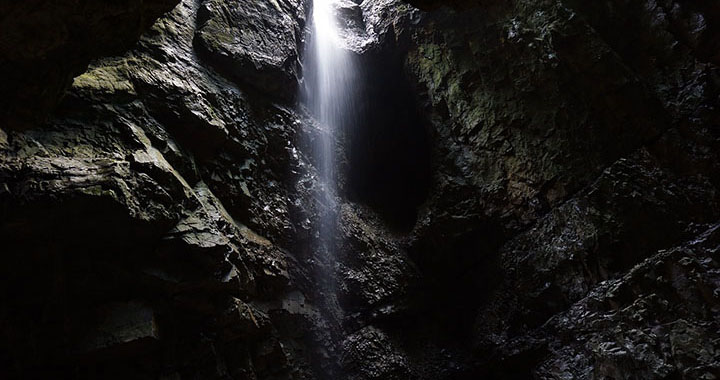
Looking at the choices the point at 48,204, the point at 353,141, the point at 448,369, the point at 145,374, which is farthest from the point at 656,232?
the point at 48,204

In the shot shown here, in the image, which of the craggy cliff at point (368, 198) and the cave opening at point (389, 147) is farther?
the cave opening at point (389, 147)

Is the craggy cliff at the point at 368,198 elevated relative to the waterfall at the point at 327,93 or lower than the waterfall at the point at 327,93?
lower

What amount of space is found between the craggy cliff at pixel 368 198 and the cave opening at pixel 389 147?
2.7 inches

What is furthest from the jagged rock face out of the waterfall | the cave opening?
the cave opening

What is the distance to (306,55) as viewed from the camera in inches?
360

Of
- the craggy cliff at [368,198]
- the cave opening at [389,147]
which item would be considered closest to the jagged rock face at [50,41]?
the craggy cliff at [368,198]

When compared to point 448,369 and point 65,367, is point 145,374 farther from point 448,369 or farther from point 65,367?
point 448,369

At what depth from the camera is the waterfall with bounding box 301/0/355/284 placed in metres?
7.51

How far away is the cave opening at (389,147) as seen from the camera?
893 centimetres

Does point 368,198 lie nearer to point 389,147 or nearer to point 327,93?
point 389,147

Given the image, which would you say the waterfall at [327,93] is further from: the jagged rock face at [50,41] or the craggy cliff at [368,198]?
the jagged rock face at [50,41]

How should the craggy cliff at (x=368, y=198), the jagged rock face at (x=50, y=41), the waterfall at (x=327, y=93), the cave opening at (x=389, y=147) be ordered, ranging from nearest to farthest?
the jagged rock face at (x=50, y=41)
the craggy cliff at (x=368, y=198)
the waterfall at (x=327, y=93)
the cave opening at (x=389, y=147)

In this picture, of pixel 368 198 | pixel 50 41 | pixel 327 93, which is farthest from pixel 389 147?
pixel 50 41

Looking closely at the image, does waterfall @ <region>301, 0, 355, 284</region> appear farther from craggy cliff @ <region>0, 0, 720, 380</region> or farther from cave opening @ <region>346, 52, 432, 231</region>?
cave opening @ <region>346, 52, 432, 231</region>
